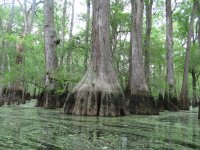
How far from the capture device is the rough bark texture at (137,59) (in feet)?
31.5

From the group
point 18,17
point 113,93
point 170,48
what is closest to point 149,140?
point 113,93

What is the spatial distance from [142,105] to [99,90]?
1755mm

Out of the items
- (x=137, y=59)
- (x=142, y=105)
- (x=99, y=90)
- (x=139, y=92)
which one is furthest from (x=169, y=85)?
(x=99, y=90)

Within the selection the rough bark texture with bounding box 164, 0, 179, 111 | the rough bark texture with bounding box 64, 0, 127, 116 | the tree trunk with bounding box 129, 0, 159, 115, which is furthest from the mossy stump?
the rough bark texture with bounding box 164, 0, 179, 111

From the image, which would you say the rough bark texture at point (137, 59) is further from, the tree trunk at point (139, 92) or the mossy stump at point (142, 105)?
the mossy stump at point (142, 105)

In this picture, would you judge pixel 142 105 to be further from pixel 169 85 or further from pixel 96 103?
pixel 169 85

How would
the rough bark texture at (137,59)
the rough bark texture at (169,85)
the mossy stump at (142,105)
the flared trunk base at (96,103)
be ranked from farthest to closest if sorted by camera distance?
the rough bark texture at (169,85)
the rough bark texture at (137,59)
the mossy stump at (142,105)
the flared trunk base at (96,103)

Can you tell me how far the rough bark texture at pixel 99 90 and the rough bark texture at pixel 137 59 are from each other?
51.9 inches

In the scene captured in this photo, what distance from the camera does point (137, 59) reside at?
10.3 m

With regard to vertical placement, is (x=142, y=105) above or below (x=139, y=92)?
below

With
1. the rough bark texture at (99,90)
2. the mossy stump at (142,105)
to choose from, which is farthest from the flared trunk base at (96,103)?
the mossy stump at (142,105)

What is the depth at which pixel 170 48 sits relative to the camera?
15359mm

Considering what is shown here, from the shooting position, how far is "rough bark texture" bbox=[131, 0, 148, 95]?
9602 millimetres

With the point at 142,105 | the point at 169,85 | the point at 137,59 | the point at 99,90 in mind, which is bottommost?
the point at 142,105
